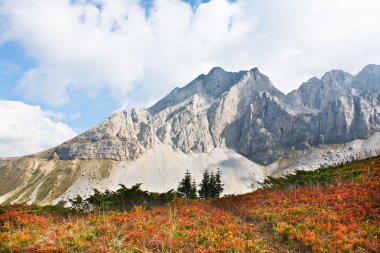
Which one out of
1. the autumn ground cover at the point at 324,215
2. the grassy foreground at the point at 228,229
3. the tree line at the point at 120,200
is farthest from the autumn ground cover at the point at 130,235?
the tree line at the point at 120,200

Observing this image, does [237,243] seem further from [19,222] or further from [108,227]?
[19,222]

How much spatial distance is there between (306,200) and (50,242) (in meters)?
16.9

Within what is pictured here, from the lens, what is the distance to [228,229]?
1605cm

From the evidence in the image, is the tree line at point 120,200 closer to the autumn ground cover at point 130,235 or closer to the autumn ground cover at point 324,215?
the autumn ground cover at point 130,235

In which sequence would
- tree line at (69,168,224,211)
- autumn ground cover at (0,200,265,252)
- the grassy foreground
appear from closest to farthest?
1. autumn ground cover at (0,200,265,252)
2. the grassy foreground
3. tree line at (69,168,224,211)

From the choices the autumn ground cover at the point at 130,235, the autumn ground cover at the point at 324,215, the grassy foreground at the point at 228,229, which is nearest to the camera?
the autumn ground cover at the point at 130,235

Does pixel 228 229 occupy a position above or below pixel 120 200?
below

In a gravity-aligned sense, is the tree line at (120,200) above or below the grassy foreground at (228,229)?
above

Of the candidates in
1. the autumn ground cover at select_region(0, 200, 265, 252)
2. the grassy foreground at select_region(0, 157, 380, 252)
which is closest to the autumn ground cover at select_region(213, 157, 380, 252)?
the grassy foreground at select_region(0, 157, 380, 252)

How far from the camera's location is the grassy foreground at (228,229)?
12711 mm

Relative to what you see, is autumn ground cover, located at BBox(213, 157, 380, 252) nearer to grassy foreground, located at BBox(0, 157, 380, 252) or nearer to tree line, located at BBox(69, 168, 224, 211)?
grassy foreground, located at BBox(0, 157, 380, 252)

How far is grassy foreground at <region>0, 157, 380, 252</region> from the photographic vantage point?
12.7 meters

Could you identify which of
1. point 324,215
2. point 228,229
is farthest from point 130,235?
point 324,215

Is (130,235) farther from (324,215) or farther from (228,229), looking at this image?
(324,215)
